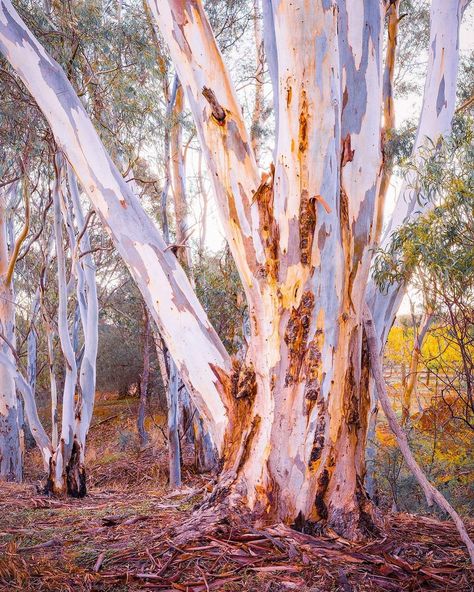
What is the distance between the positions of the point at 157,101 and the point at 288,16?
17.4 ft

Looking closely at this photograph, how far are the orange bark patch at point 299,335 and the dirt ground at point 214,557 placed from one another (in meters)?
0.71

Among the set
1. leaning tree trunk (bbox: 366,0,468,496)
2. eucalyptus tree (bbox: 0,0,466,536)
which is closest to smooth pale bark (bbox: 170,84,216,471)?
leaning tree trunk (bbox: 366,0,468,496)

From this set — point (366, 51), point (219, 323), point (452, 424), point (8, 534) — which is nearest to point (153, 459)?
point (219, 323)

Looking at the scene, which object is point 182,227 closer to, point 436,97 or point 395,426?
point 436,97

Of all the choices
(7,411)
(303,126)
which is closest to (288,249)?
(303,126)

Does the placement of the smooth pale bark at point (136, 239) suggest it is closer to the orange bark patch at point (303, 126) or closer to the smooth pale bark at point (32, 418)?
the orange bark patch at point (303, 126)

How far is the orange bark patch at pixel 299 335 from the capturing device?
9.14ft

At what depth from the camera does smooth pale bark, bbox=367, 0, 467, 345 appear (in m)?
4.12

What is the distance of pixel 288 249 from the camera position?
9.33ft

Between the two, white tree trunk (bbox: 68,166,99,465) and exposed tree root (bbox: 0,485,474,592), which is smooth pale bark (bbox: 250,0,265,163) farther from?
exposed tree root (bbox: 0,485,474,592)

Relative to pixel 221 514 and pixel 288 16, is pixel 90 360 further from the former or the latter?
pixel 288 16

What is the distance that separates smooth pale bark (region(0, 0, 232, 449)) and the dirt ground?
24.3 inches

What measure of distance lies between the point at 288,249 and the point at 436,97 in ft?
6.82

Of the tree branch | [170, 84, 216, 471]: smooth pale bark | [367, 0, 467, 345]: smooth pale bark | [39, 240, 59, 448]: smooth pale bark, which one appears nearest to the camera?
[367, 0, 467, 345]: smooth pale bark
